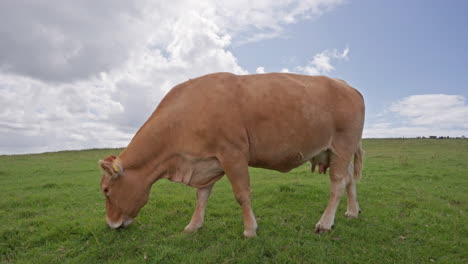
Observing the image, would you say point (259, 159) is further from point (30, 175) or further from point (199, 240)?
point (30, 175)

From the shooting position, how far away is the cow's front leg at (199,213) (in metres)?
6.46

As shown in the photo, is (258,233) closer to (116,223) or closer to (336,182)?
(336,182)

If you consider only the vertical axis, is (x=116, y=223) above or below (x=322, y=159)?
below

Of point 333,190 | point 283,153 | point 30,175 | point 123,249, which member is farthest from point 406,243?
point 30,175

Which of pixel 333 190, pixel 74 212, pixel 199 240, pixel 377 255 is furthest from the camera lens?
pixel 74 212

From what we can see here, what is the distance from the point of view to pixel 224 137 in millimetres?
5508

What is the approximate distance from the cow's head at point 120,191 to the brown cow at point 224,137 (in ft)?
0.05

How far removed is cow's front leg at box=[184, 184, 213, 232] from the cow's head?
1.06m

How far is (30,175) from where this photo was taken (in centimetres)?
1773

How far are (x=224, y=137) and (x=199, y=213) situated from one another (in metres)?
1.91

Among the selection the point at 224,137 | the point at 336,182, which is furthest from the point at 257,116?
the point at 336,182

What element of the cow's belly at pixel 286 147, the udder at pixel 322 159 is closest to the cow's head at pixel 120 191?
the cow's belly at pixel 286 147

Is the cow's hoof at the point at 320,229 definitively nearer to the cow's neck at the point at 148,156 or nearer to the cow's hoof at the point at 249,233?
the cow's hoof at the point at 249,233

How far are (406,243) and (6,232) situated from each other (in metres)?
7.87
